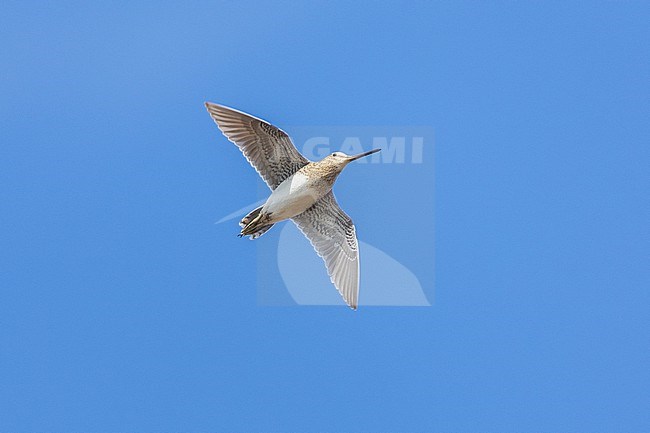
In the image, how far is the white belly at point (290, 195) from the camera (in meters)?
7.32

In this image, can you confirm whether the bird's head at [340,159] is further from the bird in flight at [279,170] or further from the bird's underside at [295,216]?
the bird's underside at [295,216]

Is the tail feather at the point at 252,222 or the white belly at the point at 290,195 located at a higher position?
the white belly at the point at 290,195

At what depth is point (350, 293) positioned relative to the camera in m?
7.77

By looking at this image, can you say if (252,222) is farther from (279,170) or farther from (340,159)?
(340,159)

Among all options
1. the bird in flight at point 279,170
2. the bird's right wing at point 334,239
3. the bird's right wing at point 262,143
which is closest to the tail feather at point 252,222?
the bird in flight at point 279,170

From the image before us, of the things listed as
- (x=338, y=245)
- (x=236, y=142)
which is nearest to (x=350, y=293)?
(x=338, y=245)

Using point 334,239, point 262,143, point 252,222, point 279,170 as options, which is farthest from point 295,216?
point 262,143

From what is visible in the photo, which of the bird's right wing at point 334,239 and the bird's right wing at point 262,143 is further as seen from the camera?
the bird's right wing at point 334,239

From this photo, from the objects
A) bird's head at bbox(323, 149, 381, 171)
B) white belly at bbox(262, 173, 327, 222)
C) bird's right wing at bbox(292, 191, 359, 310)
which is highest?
bird's head at bbox(323, 149, 381, 171)

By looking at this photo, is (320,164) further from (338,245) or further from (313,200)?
(338,245)

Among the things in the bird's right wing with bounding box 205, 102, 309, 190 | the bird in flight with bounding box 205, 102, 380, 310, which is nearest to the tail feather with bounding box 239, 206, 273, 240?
the bird in flight with bounding box 205, 102, 380, 310

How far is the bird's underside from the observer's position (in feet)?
23.9

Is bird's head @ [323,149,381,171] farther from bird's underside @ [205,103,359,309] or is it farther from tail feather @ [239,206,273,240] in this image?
tail feather @ [239,206,273,240]

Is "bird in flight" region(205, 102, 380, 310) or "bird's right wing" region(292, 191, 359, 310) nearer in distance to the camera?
"bird in flight" region(205, 102, 380, 310)
